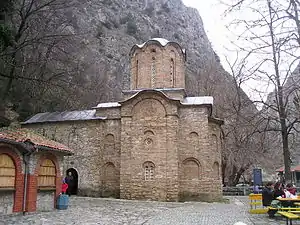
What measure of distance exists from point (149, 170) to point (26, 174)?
768 cm

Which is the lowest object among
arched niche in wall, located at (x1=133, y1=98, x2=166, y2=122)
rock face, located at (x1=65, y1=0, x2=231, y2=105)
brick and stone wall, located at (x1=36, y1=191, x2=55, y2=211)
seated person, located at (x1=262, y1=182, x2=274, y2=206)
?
brick and stone wall, located at (x1=36, y1=191, x2=55, y2=211)

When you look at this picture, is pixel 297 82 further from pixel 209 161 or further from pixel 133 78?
pixel 133 78

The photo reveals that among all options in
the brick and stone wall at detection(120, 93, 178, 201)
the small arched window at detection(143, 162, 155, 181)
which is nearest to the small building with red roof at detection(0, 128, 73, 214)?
the brick and stone wall at detection(120, 93, 178, 201)

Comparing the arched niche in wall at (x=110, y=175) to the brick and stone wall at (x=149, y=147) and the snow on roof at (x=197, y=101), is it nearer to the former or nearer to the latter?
the brick and stone wall at (x=149, y=147)

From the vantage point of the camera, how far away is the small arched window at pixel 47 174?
40.7 ft

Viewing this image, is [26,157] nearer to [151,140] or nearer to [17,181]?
[17,181]

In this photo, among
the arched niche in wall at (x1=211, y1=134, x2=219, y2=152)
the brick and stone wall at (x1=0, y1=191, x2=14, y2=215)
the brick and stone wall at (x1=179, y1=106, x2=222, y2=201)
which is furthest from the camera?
the arched niche in wall at (x1=211, y1=134, x2=219, y2=152)

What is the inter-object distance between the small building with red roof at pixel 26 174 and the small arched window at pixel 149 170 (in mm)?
5757

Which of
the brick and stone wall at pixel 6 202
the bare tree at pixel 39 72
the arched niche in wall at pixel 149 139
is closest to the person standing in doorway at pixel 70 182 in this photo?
the arched niche in wall at pixel 149 139

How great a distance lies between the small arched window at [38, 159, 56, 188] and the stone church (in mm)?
5516

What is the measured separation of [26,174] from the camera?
1155 centimetres

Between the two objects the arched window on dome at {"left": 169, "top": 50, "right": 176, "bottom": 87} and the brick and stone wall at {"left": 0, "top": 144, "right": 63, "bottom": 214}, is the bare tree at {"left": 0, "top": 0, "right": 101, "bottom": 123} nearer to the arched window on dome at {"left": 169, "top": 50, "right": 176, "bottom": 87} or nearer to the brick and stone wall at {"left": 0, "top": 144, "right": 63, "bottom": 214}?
the arched window on dome at {"left": 169, "top": 50, "right": 176, "bottom": 87}

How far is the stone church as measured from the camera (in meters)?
17.5

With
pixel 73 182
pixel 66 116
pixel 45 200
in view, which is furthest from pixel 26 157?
pixel 66 116
